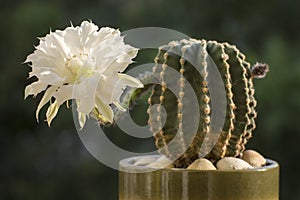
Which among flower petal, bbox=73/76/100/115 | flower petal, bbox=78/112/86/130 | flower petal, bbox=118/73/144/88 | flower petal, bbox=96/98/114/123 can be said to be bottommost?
flower petal, bbox=78/112/86/130

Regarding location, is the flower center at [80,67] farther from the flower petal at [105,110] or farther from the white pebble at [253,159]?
the white pebble at [253,159]

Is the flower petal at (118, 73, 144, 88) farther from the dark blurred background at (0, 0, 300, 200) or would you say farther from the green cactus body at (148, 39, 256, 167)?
the dark blurred background at (0, 0, 300, 200)

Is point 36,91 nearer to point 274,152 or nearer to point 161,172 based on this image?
point 161,172

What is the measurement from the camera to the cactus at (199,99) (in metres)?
0.56

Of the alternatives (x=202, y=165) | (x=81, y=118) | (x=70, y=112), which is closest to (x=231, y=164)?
(x=202, y=165)

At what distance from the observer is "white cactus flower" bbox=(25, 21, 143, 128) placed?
0.50 m

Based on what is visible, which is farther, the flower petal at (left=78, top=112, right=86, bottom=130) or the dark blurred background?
the dark blurred background

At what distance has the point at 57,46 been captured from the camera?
1.67ft

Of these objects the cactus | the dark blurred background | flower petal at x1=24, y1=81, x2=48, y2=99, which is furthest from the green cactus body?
the dark blurred background

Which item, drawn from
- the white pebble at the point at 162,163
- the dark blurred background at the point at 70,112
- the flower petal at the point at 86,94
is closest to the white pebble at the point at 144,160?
the white pebble at the point at 162,163

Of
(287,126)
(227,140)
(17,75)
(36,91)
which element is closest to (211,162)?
(227,140)

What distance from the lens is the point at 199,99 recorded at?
0.56m

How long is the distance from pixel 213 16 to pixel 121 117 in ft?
2.73

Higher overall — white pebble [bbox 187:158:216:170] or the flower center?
the flower center
